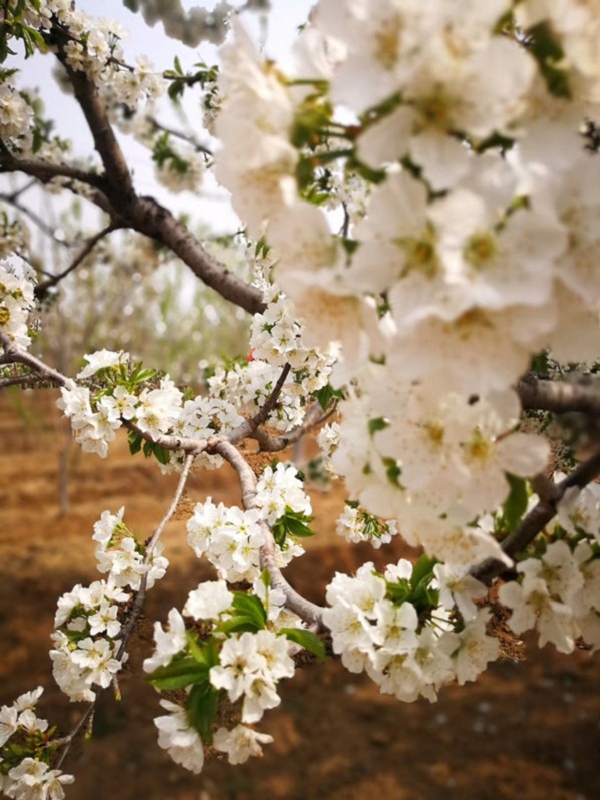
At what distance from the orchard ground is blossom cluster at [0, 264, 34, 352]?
47.6 inches

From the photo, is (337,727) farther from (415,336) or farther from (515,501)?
(415,336)

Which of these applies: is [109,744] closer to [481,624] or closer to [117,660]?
[117,660]

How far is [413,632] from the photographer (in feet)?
3.38

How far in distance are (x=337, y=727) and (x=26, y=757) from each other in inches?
126

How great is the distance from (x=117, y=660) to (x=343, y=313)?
105 cm

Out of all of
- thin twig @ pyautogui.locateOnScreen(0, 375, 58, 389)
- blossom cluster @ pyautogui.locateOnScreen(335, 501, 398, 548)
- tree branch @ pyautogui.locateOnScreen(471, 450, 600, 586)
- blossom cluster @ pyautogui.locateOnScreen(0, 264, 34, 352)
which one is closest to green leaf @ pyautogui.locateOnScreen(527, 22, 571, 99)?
tree branch @ pyautogui.locateOnScreen(471, 450, 600, 586)

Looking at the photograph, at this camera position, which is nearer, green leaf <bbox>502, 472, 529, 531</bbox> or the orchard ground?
green leaf <bbox>502, 472, 529, 531</bbox>

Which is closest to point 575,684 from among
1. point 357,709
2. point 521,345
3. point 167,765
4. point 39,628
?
point 357,709

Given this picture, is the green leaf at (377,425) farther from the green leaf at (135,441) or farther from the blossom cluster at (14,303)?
the blossom cluster at (14,303)

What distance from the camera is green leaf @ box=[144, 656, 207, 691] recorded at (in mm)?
959

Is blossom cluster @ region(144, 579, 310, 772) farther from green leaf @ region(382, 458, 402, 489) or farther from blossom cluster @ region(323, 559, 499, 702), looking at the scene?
green leaf @ region(382, 458, 402, 489)

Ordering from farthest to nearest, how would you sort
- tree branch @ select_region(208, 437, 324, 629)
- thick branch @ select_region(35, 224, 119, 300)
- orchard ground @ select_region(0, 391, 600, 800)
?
1. orchard ground @ select_region(0, 391, 600, 800)
2. thick branch @ select_region(35, 224, 119, 300)
3. tree branch @ select_region(208, 437, 324, 629)

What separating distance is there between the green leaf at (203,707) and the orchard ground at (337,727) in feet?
6.40

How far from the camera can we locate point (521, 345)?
2.02ft
